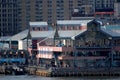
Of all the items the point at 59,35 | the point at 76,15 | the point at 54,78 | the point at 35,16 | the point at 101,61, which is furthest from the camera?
the point at 35,16

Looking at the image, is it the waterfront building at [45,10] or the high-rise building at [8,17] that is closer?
the waterfront building at [45,10]

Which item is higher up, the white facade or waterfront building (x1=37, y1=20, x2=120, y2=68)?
waterfront building (x1=37, y1=20, x2=120, y2=68)

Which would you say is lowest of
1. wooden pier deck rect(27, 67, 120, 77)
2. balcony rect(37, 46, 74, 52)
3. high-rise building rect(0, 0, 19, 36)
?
high-rise building rect(0, 0, 19, 36)

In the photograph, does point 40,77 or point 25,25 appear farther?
point 25,25

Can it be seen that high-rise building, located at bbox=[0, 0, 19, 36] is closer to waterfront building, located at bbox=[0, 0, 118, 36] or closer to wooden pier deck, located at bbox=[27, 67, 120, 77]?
waterfront building, located at bbox=[0, 0, 118, 36]

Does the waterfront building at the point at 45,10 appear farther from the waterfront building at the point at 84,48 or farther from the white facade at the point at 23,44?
the waterfront building at the point at 84,48

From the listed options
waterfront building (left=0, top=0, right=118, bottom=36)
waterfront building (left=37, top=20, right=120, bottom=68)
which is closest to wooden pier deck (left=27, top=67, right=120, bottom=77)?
waterfront building (left=37, top=20, right=120, bottom=68)

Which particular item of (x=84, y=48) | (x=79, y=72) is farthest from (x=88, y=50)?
(x=79, y=72)

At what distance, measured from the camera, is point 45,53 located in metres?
120

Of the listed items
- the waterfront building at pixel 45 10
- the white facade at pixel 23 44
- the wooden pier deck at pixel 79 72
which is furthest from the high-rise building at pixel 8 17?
A: the wooden pier deck at pixel 79 72

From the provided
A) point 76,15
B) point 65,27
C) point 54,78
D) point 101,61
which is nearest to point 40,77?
point 54,78

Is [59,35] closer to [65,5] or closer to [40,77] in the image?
[40,77]

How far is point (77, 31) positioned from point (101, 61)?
916 cm

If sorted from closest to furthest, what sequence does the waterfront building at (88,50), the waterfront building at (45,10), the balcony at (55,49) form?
the waterfront building at (88,50) → the balcony at (55,49) → the waterfront building at (45,10)
